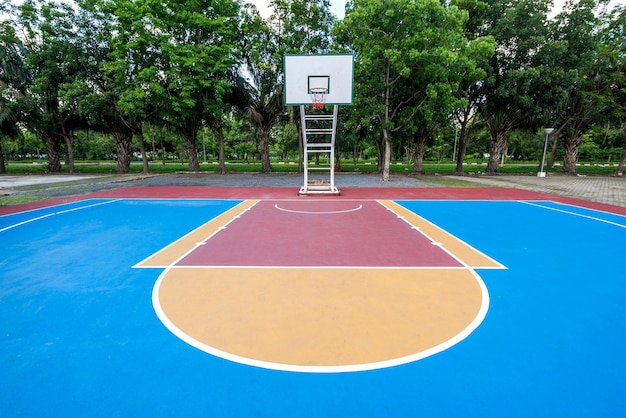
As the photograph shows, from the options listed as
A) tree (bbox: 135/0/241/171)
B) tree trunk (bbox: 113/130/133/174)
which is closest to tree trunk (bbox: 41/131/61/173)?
tree trunk (bbox: 113/130/133/174)

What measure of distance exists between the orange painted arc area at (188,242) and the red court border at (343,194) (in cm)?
377

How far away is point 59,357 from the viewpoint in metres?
3.12

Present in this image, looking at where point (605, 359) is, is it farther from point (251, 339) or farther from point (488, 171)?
point (488, 171)

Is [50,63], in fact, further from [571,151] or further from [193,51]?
[571,151]

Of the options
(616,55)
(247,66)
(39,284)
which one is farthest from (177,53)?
(616,55)

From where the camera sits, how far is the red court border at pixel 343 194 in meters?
13.1

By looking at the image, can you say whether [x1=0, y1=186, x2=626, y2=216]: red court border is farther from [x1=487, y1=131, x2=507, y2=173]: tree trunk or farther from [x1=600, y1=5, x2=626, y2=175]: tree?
[x1=600, y1=5, x2=626, y2=175]: tree

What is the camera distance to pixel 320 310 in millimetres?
4043

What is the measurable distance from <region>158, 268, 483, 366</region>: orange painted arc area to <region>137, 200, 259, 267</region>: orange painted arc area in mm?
685

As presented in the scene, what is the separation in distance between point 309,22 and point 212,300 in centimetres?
2277

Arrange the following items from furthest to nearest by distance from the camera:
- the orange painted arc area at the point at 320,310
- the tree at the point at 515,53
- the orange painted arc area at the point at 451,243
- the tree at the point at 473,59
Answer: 1. the tree at the point at 515,53
2. the tree at the point at 473,59
3. the orange painted arc area at the point at 451,243
4. the orange painted arc area at the point at 320,310

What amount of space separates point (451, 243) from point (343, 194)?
25.6 ft

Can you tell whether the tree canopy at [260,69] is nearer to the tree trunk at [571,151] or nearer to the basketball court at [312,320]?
the tree trunk at [571,151]

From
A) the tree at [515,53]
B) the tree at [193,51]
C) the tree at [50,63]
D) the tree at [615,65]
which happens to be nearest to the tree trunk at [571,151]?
the tree at [615,65]
